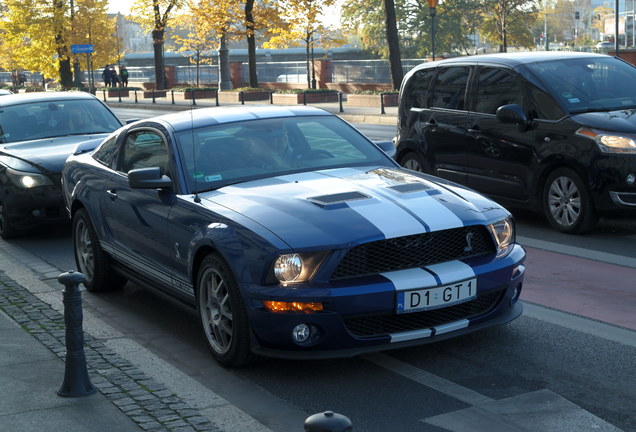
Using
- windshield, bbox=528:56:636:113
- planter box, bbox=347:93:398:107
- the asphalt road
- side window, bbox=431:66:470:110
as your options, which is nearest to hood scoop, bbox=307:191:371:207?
the asphalt road

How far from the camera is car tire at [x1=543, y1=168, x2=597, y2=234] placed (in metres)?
9.95

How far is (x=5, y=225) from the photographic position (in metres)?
11.4

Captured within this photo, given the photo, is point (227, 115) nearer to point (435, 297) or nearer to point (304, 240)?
point (304, 240)

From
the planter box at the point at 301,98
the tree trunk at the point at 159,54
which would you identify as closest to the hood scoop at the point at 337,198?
the planter box at the point at 301,98

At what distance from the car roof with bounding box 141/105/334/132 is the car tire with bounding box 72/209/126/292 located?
49.8 inches

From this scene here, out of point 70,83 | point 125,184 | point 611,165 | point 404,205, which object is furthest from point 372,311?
point 70,83

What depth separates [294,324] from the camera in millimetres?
5523

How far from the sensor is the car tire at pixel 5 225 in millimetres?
11312

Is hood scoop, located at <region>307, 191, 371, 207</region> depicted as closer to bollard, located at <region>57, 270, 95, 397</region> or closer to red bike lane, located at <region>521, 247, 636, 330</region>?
bollard, located at <region>57, 270, 95, 397</region>

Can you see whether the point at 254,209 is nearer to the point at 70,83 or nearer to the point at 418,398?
the point at 418,398

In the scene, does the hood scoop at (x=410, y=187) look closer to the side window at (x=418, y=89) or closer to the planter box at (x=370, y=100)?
the side window at (x=418, y=89)

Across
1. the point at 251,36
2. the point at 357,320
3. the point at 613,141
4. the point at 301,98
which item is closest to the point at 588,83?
the point at 613,141

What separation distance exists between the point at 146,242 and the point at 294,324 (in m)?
1.91

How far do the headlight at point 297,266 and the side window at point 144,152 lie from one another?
1758mm
